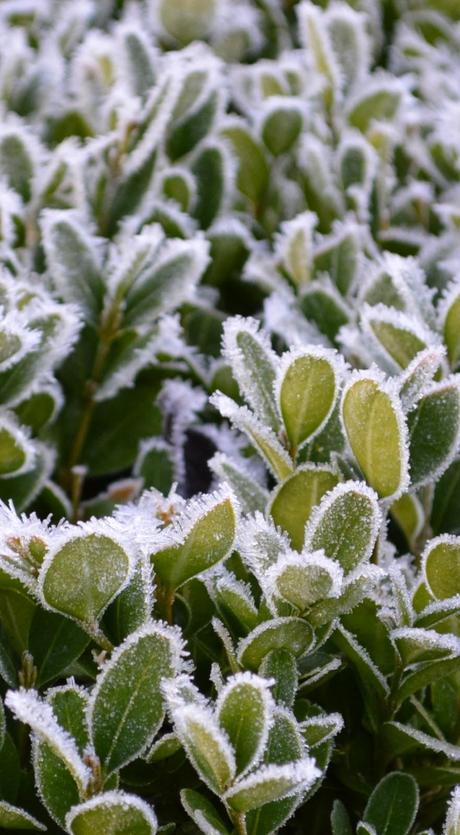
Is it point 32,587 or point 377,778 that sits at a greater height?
point 32,587

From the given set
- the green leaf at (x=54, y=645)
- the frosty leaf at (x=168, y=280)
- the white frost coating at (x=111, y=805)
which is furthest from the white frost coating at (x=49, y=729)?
the frosty leaf at (x=168, y=280)

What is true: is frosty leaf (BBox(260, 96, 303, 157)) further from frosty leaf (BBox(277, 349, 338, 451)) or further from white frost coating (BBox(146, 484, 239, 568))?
white frost coating (BBox(146, 484, 239, 568))

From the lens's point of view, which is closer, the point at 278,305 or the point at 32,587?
the point at 32,587

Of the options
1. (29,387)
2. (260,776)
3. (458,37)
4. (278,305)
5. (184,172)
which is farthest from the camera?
(458,37)

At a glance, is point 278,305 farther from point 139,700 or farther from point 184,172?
point 139,700

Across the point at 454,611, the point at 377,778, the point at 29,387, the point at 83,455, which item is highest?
the point at 29,387

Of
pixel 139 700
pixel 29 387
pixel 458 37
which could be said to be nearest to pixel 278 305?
pixel 29 387
